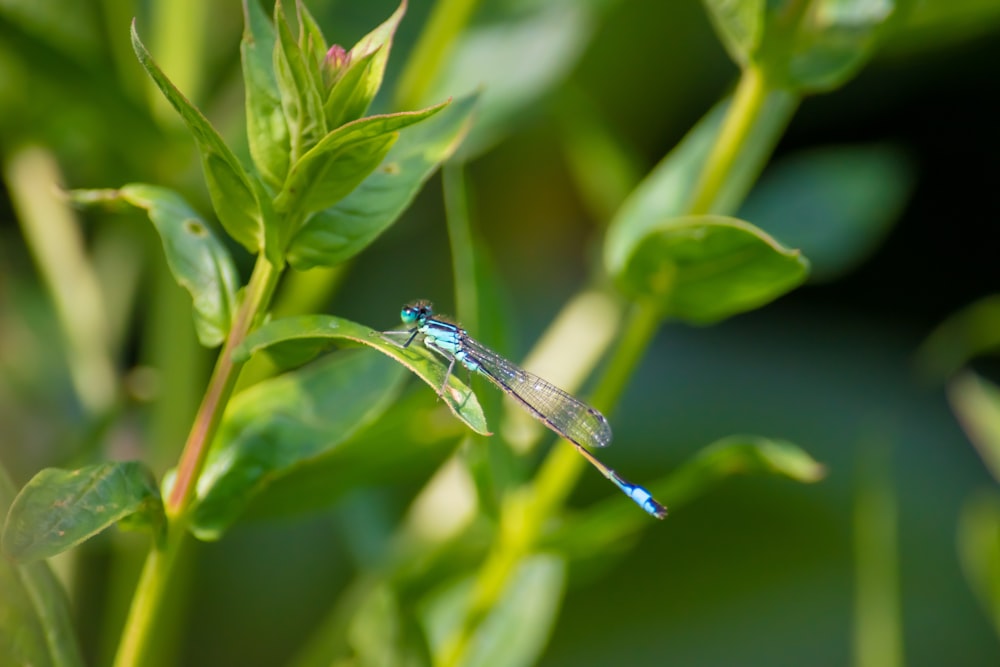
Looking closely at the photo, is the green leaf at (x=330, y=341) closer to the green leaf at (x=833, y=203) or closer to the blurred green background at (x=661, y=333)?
the blurred green background at (x=661, y=333)

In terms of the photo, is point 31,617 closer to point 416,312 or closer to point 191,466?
point 191,466

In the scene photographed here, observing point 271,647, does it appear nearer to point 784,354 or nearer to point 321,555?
point 321,555

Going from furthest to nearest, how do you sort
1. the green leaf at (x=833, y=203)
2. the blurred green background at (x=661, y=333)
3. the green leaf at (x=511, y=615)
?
the green leaf at (x=833, y=203) → the blurred green background at (x=661, y=333) → the green leaf at (x=511, y=615)

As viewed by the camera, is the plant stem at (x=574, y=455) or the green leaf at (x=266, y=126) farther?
the plant stem at (x=574, y=455)

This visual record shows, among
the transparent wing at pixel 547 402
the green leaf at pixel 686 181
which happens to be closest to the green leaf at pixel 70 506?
the transparent wing at pixel 547 402

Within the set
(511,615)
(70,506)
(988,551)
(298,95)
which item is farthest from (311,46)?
(988,551)

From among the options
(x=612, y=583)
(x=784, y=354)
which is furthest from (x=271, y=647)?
(x=784, y=354)
